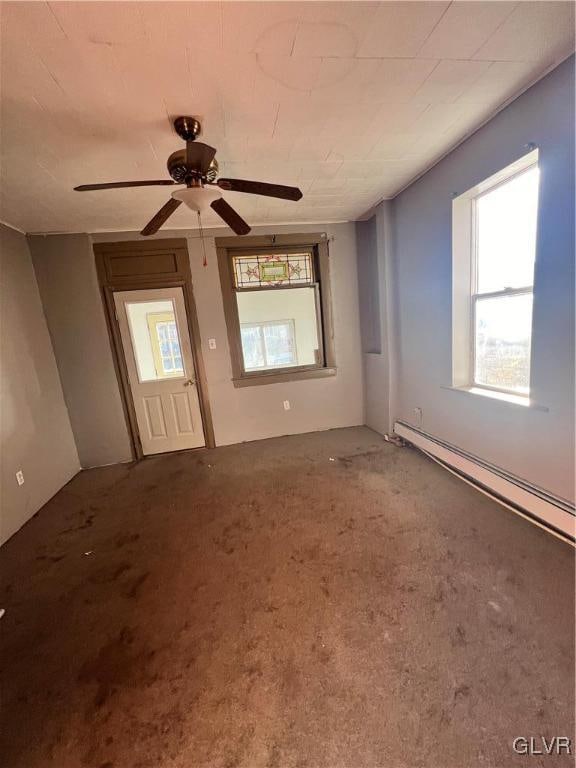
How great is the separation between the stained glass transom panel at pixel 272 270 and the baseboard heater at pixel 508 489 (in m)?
2.38

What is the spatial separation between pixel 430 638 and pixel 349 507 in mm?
1053

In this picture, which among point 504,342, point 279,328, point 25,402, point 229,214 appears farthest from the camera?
point 279,328

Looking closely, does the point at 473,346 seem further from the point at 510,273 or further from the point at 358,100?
the point at 358,100

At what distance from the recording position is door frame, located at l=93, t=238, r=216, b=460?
339cm

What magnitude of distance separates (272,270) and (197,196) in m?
2.24

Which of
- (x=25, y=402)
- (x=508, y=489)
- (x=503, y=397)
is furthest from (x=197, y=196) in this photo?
(x=508, y=489)

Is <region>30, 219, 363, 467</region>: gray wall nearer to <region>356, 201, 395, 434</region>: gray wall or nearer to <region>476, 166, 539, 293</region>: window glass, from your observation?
<region>356, 201, 395, 434</region>: gray wall

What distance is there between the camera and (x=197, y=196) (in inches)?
63.9

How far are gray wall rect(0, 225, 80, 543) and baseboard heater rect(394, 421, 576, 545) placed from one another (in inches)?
146

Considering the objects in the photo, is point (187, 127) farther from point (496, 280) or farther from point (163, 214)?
point (496, 280)

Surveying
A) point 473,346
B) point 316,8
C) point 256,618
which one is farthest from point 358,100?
point 256,618

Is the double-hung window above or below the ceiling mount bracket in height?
below

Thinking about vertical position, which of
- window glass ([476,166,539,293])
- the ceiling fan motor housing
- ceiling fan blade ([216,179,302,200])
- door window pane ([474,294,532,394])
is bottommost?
door window pane ([474,294,532,394])

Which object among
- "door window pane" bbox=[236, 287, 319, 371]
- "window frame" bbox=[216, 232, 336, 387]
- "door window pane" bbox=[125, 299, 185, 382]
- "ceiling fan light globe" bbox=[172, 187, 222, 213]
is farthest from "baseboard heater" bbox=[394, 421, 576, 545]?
"door window pane" bbox=[125, 299, 185, 382]
